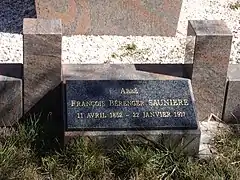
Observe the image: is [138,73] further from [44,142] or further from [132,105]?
[44,142]

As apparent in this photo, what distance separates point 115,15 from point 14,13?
1.34 meters

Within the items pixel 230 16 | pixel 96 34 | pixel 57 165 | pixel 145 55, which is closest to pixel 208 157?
pixel 57 165

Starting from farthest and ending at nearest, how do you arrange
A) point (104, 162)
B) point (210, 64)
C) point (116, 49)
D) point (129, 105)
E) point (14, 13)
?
point (14, 13) → point (116, 49) → point (210, 64) → point (129, 105) → point (104, 162)

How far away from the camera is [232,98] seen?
19.1 feet

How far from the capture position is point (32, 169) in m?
5.06

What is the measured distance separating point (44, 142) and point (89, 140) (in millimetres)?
405

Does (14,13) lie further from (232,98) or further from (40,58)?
(232,98)

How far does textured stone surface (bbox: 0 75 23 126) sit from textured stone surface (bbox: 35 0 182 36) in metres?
2.08

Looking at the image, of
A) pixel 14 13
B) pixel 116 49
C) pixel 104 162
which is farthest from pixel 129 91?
pixel 14 13

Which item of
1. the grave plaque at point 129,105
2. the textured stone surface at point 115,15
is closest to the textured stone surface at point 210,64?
the grave plaque at point 129,105

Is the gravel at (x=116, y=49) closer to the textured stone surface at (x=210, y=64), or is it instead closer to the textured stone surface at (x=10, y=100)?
the textured stone surface at (x=210, y=64)

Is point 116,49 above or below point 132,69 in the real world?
below

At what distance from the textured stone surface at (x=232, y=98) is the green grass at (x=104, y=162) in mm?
675

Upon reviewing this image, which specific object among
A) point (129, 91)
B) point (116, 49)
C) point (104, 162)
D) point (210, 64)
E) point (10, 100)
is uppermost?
point (210, 64)
